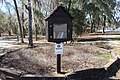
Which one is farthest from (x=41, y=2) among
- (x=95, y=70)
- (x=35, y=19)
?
(x=95, y=70)

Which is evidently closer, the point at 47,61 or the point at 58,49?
the point at 58,49

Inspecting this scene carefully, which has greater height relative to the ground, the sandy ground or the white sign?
the white sign

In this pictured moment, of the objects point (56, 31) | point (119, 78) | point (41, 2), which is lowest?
point (119, 78)

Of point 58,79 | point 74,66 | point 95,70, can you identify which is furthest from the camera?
point 74,66

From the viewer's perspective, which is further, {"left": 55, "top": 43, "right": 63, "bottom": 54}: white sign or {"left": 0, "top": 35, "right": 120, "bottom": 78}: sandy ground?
{"left": 0, "top": 35, "right": 120, "bottom": 78}: sandy ground

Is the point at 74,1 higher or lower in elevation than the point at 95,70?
higher

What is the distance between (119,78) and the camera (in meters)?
7.34

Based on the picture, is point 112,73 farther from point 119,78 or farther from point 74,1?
point 74,1

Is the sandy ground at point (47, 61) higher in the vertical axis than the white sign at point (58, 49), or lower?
lower

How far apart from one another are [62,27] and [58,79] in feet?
4.80

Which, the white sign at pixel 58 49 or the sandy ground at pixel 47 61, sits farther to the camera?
the sandy ground at pixel 47 61

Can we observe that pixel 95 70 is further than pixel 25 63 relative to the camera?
No

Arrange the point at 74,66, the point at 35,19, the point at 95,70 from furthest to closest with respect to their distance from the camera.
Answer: the point at 35,19
the point at 74,66
the point at 95,70

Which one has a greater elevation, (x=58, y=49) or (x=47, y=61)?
(x=58, y=49)
